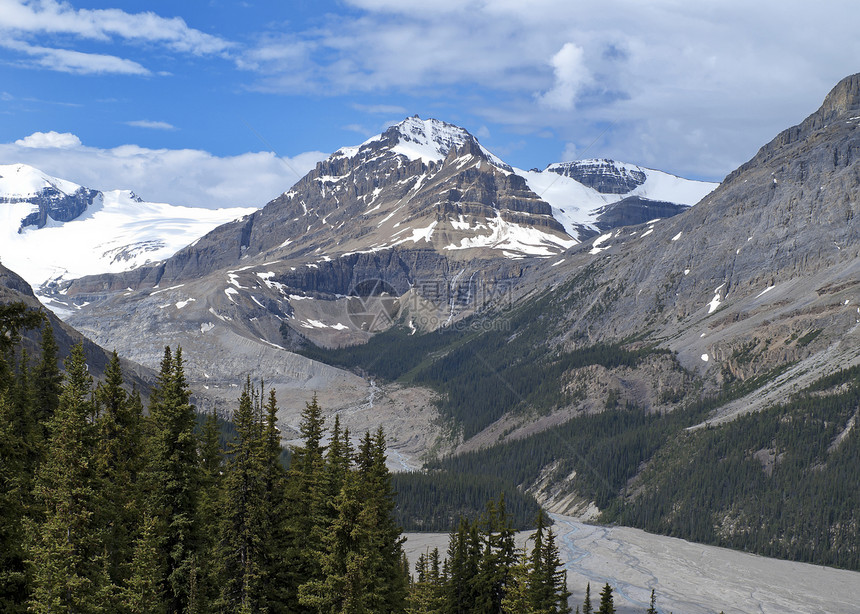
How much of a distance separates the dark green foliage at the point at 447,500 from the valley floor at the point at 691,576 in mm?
6056

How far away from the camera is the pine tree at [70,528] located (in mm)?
26953

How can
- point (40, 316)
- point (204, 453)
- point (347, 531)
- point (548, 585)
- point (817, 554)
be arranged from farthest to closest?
point (817, 554) → point (548, 585) → point (204, 453) → point (347, 531) → point (40, 316)

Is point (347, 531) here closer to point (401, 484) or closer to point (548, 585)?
point (548, 585)

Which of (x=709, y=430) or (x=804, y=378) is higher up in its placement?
(x=804, y=378)

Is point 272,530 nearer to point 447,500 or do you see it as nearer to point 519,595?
point 519,595

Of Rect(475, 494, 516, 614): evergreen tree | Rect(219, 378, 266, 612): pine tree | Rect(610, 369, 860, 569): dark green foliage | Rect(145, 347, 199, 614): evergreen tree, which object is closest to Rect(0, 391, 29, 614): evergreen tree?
Rect(145, 347, 199, 614): evergreen tree

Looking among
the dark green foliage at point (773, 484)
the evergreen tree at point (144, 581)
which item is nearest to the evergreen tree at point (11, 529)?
the evergreen tree at point (144, 581)

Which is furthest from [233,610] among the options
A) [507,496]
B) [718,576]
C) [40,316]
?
[507,496]

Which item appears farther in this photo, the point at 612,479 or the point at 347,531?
the point at 612,479

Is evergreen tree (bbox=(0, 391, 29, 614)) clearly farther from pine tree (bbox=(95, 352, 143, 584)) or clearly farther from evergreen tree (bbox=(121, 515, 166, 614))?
evergreen tree (bbox=(121, 515, 166, 614))

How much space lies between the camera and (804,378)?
197875mm

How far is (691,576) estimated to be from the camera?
137 meters

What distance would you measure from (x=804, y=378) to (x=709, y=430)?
86.0ft

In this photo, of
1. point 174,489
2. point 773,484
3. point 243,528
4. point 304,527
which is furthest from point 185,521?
point 773,484
